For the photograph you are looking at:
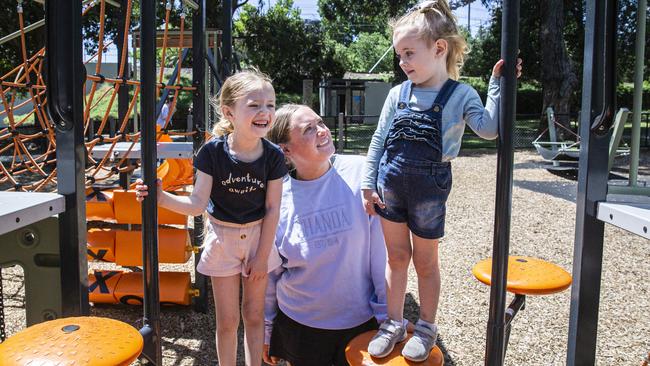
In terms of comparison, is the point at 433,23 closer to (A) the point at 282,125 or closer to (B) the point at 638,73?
(B) the point at 638,73

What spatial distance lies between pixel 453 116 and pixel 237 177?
0.76 meters

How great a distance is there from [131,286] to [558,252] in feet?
12.0

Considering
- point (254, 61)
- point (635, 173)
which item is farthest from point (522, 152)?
point (635, 173)

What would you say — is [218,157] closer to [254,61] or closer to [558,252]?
[558,252]

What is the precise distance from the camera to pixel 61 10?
1.62 meters

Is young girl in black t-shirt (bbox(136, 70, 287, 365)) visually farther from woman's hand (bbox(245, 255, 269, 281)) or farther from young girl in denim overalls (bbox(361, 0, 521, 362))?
young girl in denim overalls (bbox(361, 0, 521, 362))

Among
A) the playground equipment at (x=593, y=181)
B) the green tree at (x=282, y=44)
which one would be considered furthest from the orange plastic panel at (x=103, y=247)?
the green tree at (x=282, y=44)

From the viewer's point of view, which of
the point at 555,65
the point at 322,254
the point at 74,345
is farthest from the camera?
the point at 555,65

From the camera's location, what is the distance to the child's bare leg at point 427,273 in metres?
1.87

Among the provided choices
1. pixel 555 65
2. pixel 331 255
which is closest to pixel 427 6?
pixel 331 255

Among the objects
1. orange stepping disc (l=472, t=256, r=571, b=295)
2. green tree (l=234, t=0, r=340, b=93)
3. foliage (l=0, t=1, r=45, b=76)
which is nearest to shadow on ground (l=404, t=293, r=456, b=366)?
orange stepping disc (l=472, t=256, r=571, b=295)

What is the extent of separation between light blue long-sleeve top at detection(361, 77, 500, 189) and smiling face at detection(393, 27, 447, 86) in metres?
0.07

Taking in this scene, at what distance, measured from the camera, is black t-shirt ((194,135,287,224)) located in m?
2.04

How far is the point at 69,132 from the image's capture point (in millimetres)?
1674
